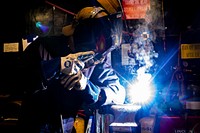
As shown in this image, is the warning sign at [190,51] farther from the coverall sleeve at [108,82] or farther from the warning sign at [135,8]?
the coverall sleeve at [108,82]

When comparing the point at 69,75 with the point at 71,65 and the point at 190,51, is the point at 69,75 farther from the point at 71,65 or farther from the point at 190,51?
the point at 190,51

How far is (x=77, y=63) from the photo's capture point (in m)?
3.21

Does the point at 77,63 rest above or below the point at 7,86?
above

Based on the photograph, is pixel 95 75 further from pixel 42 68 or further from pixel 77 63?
pixel 77 63

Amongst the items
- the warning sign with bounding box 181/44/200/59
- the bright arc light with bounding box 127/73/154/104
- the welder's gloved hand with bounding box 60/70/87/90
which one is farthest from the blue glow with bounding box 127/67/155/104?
the welder's gloved hand with bounding box 60/70/87/90

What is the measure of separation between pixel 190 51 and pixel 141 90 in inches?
65.6

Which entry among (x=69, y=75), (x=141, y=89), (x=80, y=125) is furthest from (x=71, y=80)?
(x=141, y=89)

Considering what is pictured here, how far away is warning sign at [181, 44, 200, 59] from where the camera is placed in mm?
6125

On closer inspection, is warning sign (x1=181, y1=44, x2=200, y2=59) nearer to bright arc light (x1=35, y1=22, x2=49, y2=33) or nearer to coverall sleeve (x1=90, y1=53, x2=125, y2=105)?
coverall sleeve (x1=90, y1=53, x2=125, y2=105)

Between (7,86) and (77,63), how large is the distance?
14.0 ft

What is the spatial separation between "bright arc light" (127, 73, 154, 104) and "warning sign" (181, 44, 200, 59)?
1.03 meters

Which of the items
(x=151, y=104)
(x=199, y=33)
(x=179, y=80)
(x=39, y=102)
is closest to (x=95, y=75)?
(x=39, y=102)

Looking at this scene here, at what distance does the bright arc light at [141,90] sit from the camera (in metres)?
5.52

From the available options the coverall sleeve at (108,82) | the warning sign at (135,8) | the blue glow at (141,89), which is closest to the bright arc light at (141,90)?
the blue glow at (141,89)
